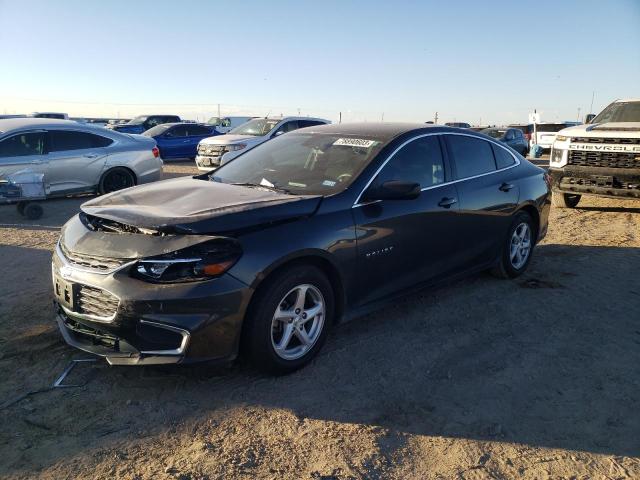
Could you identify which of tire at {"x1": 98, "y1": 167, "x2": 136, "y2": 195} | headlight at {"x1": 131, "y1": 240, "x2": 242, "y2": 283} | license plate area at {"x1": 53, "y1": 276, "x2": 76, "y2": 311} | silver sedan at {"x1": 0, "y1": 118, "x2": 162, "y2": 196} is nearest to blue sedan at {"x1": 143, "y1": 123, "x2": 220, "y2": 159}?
silver sedan at {"x1": 0, "y1": 118, "x2": 162, "y2": 196}

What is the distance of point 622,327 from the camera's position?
4.41m

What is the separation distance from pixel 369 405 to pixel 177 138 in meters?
18.1

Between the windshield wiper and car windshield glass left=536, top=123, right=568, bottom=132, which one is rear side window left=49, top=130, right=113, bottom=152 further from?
car windshield glass left=536, top=123, right=568, bottom=132

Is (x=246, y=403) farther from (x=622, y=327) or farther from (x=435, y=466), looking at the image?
(x=622, y=327)

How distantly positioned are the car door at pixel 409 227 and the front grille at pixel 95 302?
1686 mm

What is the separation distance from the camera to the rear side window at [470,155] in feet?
16.0

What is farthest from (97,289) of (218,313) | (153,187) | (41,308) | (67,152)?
(67,152)

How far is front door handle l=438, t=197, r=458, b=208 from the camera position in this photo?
450cm

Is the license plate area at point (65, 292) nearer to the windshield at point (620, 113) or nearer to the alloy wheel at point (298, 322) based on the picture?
the alloy wheel at point (298, 322)

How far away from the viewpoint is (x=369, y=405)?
317cm

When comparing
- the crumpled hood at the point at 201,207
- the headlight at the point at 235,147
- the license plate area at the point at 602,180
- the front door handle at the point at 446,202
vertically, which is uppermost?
the headlight at the point at 235,147

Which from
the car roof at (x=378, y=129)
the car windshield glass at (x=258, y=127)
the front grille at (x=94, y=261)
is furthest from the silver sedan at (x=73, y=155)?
the front grille at (x=94, y=261)

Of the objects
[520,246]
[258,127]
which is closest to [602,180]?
[520,246]

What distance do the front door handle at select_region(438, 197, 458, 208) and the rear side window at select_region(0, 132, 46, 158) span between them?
7.76 meters
